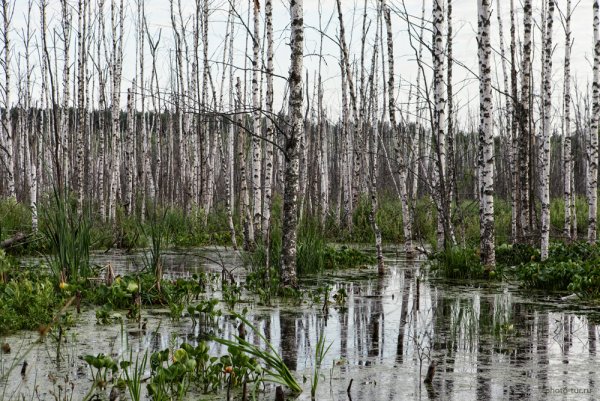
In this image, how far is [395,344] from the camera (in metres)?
5.66

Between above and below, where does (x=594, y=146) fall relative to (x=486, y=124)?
above

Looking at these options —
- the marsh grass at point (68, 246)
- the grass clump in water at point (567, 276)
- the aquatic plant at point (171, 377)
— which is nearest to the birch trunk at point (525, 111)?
the grass clump in water at point (567, 276)

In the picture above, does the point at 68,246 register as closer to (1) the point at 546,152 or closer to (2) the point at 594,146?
(1) the point at 546,152

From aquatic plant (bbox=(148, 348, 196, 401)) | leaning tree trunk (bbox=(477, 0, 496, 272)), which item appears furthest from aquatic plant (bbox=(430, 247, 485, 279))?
aquatic plant (bbox=(148, 348, 196, 401))

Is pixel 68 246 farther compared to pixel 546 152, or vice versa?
pixel 546 152

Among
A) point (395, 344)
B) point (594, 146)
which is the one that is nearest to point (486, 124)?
point (395, 344)

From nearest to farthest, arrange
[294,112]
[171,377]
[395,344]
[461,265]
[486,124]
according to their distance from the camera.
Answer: [171,377], [395,344], [294,112], [486,124], [461,265]

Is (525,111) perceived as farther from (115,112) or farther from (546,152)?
(115,112)

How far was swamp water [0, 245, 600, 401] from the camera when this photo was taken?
4250mm

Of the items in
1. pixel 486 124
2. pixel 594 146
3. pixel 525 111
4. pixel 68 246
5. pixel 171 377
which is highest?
pixel 525 111

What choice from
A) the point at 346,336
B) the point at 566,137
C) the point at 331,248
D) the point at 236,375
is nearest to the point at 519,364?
the point at 346,336

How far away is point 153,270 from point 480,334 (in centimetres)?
393

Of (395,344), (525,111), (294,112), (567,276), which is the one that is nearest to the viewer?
(395,344)

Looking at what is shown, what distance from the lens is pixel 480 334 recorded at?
6.01 metres
